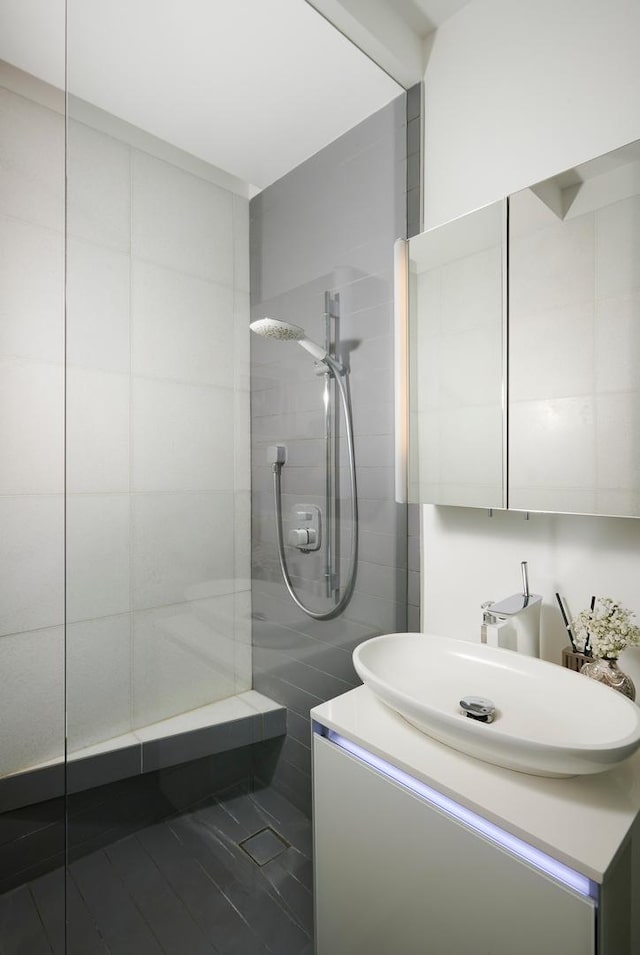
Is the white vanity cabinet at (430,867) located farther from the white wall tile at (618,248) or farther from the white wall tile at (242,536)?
the white wall tile at (618,248)

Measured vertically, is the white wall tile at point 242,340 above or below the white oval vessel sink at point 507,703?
above

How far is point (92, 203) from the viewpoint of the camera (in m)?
1.11

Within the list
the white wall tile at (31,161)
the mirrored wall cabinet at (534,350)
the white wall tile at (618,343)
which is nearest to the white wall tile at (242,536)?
the mirrored wall cabinet at (534,350)

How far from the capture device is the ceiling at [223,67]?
1.18 meters

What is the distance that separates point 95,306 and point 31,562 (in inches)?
36.8

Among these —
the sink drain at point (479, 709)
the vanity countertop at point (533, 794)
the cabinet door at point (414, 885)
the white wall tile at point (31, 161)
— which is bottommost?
the cabinet door at point (414, 885)

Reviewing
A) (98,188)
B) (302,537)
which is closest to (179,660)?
(302,537)

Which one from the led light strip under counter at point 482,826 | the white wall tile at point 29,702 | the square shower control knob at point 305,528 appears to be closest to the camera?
the led light strip under counter at point 482,826

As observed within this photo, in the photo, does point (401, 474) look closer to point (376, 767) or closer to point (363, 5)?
point (376, 767)

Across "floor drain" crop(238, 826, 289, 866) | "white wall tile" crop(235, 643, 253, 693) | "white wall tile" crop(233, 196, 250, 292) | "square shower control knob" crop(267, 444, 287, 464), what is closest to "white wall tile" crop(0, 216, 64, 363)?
"white wall tile" crop(233, 196, 250, 292)

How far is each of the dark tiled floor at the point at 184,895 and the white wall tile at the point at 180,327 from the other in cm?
112

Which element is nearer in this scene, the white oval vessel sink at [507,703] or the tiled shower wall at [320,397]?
the white oval vessel sink at [507,703]

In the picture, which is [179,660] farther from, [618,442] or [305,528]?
[618,442]

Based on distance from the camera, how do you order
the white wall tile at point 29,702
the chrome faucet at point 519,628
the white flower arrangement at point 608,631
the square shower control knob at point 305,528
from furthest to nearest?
1. the white wall tile at point 29,702
2. the square shower control knob at point 305,528
3. the chrome faucet at point 519,628
4. the white flower arrangement at point 608,631
